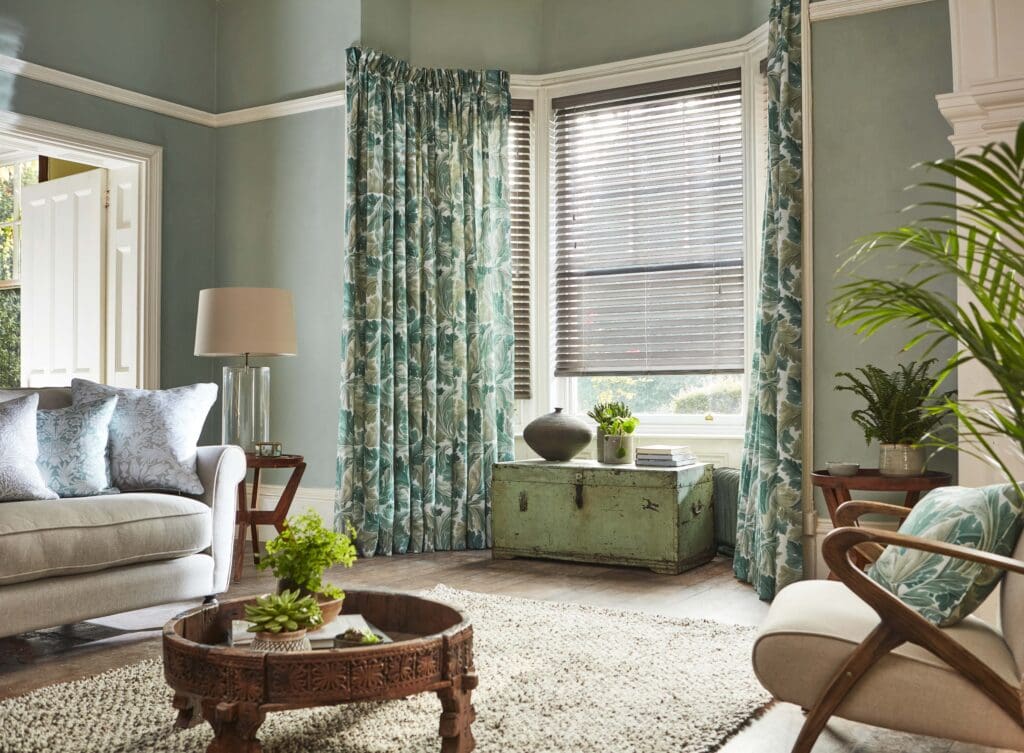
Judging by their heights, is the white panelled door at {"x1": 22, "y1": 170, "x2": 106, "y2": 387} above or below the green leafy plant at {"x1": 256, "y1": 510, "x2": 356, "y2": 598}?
above

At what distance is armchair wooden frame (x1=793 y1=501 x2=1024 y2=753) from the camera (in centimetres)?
188

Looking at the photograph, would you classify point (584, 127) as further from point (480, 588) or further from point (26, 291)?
point (26, 291)

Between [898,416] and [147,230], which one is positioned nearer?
[898,416]

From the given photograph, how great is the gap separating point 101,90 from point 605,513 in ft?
11.8

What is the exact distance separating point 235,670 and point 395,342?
134 inches

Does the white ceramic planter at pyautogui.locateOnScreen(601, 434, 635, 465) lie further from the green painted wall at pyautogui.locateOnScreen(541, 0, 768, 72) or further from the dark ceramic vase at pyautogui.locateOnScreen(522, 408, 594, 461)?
the green painted wall at pyautogui.locateOnScreen(541, 0, 768, 72)

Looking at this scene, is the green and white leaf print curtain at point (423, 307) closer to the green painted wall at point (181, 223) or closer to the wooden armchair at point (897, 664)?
the green painted wall at point (181, 223)

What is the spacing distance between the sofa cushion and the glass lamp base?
119cm

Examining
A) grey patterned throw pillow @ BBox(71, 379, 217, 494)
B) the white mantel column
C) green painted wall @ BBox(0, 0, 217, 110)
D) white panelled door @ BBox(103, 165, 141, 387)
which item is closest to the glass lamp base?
grey patterned throw pillow @ BBox(71, 379, 217, 494)

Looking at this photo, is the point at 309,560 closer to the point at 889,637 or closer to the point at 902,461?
the point at 889,637

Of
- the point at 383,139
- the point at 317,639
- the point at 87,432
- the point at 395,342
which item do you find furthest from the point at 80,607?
the point at 383,139

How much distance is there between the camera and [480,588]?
4.26 metres

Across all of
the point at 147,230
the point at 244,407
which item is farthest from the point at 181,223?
the point at 244,407

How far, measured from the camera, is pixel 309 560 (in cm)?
232
